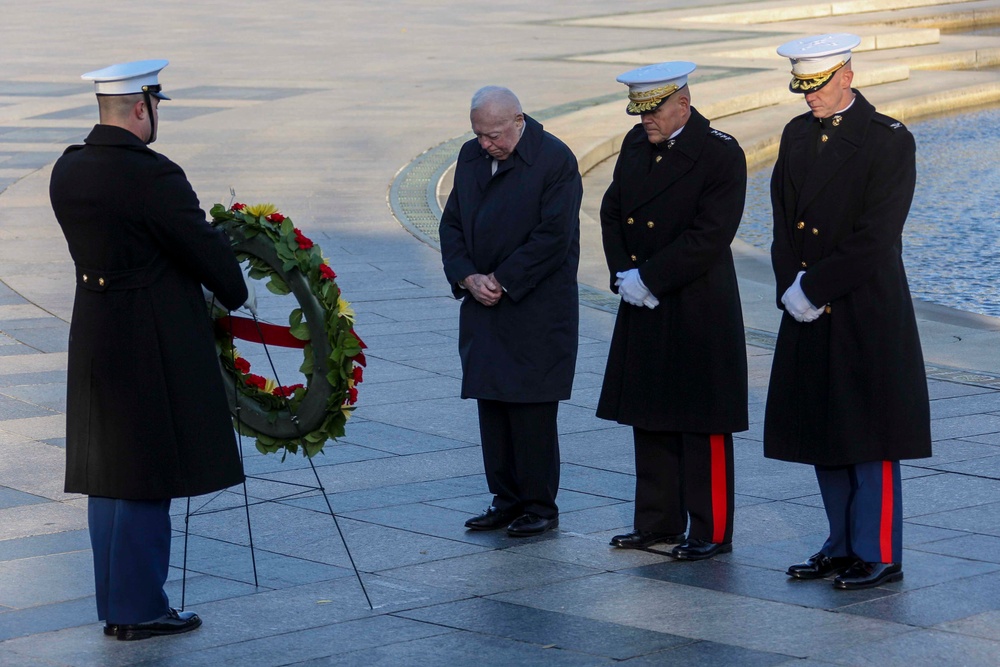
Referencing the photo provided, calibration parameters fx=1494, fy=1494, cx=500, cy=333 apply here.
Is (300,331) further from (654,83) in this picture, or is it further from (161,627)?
(654,83)

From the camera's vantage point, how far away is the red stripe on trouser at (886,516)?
5035 millimetres

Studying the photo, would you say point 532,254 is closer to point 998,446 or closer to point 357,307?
point 998,446

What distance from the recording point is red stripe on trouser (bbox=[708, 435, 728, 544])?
545 centimetres

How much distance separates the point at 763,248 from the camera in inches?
486

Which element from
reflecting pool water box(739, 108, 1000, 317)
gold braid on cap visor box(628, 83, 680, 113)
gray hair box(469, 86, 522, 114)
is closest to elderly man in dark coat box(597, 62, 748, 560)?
gold braid on cap visor box(628, 83, 680, 113)

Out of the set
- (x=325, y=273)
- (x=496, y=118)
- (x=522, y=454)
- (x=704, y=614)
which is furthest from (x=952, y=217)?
(x=325, y=273)

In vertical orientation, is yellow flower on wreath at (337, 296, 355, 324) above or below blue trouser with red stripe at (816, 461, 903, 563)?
above

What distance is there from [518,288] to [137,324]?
1.57m

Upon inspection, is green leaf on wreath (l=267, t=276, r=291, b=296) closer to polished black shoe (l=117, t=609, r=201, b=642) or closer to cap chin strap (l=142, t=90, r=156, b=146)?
cap chin strap (l=142, t=90, r=156, b=146)

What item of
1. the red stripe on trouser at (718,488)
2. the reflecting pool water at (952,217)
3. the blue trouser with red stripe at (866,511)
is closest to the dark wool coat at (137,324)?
the red stripe on trouser at (718,488)

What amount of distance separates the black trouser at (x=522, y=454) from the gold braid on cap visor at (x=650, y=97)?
3.99 feet

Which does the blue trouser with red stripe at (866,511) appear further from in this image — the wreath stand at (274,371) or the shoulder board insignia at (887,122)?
the wreath stand at (274,371)

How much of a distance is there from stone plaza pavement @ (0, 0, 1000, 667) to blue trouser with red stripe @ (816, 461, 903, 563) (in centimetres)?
14

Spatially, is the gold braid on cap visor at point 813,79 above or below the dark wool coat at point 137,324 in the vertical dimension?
above
